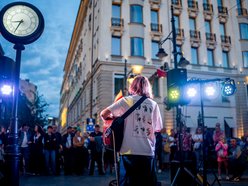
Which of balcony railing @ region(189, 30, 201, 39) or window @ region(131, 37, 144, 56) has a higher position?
balcony railing @ region(189, 30, 201, 39)

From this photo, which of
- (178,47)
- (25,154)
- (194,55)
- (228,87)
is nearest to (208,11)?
(194,55)

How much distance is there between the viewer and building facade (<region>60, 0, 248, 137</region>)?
2328 centimetres

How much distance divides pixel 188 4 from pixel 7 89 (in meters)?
26.2

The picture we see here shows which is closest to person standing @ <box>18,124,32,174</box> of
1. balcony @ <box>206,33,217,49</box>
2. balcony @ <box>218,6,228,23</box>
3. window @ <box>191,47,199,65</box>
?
window @ <box>191,47,199,65</box>

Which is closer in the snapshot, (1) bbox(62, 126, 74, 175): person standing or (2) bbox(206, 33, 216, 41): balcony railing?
(1) bbox(62, 126, 74, 175): person standing

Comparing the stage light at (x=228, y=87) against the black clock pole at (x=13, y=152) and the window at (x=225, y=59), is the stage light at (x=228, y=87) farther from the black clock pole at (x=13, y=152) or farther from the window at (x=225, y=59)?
the window at (x=225, y=59)

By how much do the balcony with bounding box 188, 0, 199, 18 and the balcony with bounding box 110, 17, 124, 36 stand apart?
7772 mm

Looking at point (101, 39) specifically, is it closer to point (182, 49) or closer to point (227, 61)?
point (182, 49)

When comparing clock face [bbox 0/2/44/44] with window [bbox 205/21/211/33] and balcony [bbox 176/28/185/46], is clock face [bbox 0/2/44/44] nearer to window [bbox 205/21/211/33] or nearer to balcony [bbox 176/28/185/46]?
balcony [bbox 176/28/185/46]

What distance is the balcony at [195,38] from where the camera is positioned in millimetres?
26203

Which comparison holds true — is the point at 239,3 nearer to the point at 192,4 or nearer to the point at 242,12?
the point at 242,12

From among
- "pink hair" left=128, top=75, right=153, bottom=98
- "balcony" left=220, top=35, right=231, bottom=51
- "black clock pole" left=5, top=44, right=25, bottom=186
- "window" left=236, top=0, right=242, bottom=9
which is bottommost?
"black clock pole" left=5, top=44, right=25, bottom=186

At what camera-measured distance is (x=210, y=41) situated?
26.7 meters

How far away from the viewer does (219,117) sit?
83.0 ft
